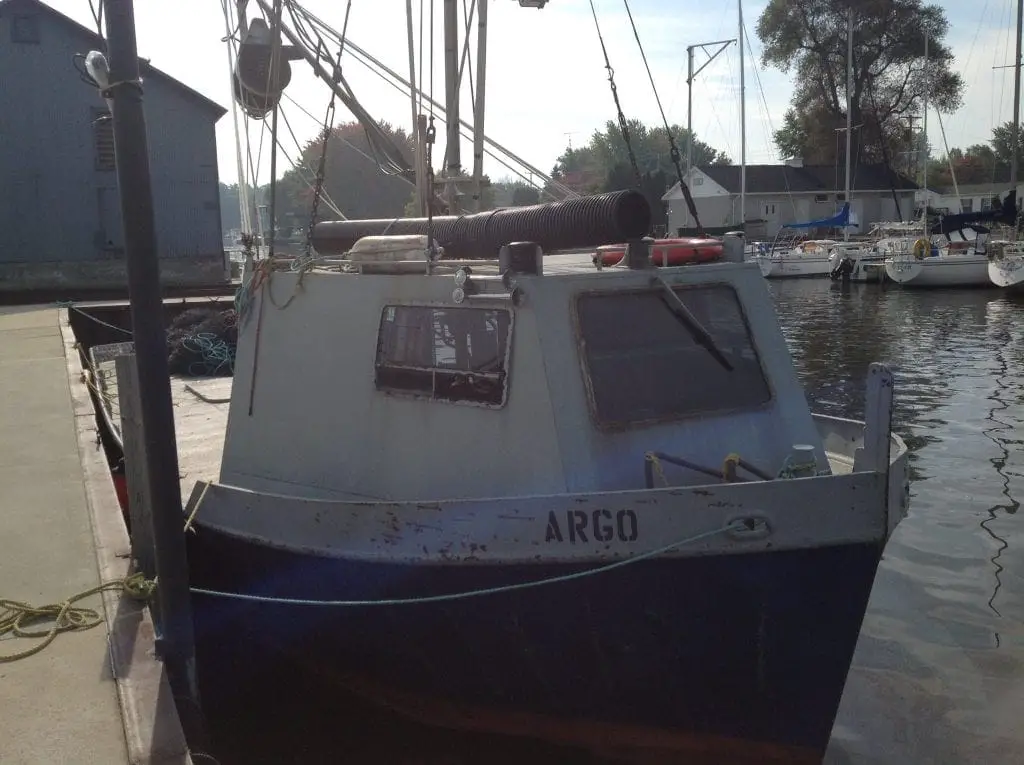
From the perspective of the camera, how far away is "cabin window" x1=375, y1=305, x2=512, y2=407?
533cm

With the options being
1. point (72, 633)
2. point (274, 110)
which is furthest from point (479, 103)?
point (72, 633)

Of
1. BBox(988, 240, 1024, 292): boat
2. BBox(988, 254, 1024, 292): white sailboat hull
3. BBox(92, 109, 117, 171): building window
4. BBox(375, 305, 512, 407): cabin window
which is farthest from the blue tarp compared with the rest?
BBox(375, 305, 512, 407): cabin window

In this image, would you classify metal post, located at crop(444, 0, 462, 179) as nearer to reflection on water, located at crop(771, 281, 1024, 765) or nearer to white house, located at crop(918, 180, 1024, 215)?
reflection on water, located at crop(771, 281, 1024, 765)

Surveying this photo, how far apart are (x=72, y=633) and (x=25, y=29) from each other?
2338 centimetres

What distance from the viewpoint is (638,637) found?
16.5ft

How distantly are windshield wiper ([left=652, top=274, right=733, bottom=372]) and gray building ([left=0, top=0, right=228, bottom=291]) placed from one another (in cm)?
2102

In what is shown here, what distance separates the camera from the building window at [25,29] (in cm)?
2386

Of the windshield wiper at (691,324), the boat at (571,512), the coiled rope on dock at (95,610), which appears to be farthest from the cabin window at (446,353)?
the coiled rope on dock at (95,610)

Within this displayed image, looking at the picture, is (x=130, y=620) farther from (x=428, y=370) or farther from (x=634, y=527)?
(x=634, y=527)

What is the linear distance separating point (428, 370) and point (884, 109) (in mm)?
66451

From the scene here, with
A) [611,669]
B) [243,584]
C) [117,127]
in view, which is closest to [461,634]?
[611,669]

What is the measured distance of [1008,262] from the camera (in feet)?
113

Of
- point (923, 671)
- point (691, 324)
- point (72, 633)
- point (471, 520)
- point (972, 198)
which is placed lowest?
point (923, 671)

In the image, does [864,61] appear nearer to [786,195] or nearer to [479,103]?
[786,195]
